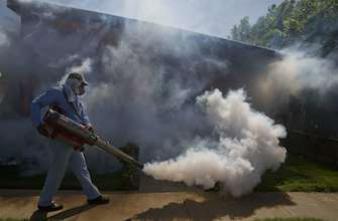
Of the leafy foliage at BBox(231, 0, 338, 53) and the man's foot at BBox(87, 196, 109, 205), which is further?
the leafy foliage at BBox(231, 0, 338, 53)

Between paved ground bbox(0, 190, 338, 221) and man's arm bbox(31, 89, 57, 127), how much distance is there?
1273 mm

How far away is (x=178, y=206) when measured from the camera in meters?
5.62

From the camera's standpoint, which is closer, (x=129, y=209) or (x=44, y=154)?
(x=129, y=209)

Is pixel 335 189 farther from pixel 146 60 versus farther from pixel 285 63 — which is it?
pixel 285 63

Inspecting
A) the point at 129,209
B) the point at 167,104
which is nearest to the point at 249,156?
the point at 129,209

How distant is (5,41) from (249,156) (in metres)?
7.16

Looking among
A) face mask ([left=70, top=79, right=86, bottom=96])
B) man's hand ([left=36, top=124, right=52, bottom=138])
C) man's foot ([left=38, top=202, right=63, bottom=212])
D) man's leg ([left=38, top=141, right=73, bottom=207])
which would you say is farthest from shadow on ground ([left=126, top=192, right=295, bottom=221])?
face mask ([left=70, top=79, right=86, bottom=96])

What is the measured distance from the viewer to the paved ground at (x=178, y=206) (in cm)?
519

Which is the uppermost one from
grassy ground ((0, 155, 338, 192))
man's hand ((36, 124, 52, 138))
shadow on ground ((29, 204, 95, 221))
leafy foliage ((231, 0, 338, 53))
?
leafy foliage ((231, 0, 338, 53))

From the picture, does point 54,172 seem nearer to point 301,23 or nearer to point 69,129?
point 69,129

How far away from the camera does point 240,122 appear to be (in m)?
7.11

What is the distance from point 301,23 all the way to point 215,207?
23.9 meters

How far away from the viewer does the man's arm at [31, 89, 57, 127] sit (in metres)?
5.00

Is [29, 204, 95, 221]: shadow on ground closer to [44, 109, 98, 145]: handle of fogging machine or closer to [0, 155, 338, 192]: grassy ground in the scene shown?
[44, 109, 98, 145]: handle of fogging machine
